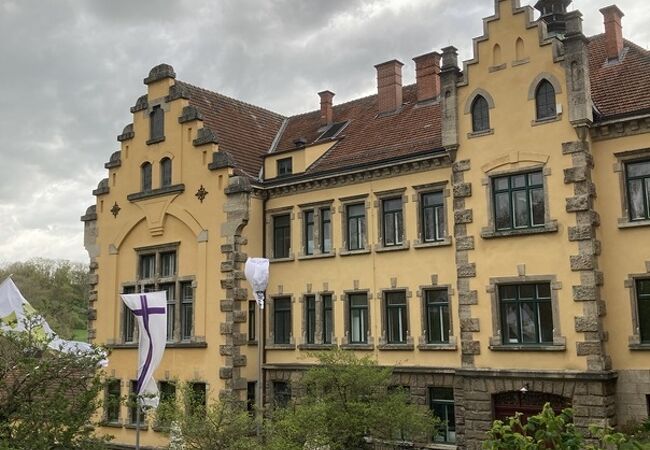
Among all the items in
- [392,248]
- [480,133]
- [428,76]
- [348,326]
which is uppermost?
[428,76]

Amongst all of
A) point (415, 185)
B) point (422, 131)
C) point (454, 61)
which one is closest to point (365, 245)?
point (415, 185)

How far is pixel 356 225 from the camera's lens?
25719 mm

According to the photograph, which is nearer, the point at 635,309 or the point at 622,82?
the point at 635,309

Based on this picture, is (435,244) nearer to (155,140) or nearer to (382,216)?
(382,216)

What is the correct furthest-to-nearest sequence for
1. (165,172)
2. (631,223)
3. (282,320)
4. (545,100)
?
1. (165,172)
2. (282,320)
3. (545,100)
4. (631,223)

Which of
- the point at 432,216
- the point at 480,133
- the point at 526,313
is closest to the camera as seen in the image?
the point at 526,313

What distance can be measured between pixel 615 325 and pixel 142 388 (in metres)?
14.5

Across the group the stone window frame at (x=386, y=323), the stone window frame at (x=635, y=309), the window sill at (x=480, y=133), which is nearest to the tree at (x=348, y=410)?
the stone window frame at (x=386, y=323)

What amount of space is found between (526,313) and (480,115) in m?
6.30

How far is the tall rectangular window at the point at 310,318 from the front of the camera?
86.6ft

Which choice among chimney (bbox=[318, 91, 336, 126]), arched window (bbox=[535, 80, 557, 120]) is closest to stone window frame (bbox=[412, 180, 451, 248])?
arched window (bbox=[535, 80, 557, 120])

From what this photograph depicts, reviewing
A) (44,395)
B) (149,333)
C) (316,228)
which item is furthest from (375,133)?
(44,395)

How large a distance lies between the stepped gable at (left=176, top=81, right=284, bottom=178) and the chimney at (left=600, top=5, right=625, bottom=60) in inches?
545

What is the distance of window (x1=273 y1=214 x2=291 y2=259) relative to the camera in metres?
27.7
